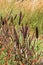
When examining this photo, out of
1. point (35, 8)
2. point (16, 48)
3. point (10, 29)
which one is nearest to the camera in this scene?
point (16, 48)

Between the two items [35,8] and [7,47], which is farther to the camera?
[35,8]

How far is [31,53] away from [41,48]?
0.78 meters

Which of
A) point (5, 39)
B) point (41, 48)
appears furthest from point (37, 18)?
point (5, 39)

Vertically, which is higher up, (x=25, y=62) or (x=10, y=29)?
(x=10, y=29)

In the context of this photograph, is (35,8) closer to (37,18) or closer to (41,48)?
(37,18)

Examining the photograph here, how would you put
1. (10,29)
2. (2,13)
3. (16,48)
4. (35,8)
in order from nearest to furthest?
(16,48) < (10,29) < (2,13) < (35,8)

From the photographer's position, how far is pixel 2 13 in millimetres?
7363

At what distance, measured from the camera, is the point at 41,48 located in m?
5.73

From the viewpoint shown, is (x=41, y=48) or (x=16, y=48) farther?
(x=41, y=48)

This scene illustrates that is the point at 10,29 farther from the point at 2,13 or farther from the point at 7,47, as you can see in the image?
the point at 2,13

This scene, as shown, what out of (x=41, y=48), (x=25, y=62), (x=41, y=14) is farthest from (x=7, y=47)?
(x=41, y=14)

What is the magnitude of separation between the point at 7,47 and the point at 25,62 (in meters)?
0.46

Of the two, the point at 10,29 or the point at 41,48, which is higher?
the point at 10,29

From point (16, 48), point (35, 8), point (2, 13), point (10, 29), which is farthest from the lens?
point (35, 8)
